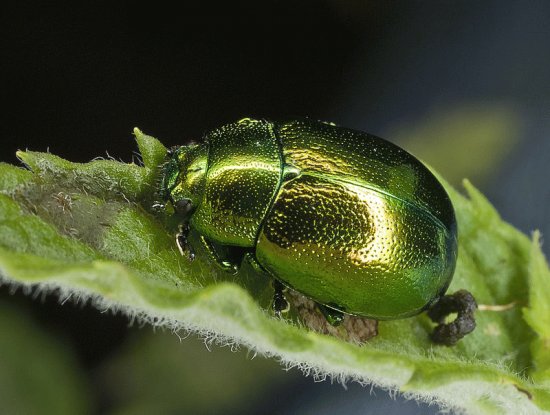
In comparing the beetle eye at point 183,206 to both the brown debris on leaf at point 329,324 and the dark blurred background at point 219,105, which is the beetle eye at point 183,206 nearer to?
the brown debris on leaf at point 329,324

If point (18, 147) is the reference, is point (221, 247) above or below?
above

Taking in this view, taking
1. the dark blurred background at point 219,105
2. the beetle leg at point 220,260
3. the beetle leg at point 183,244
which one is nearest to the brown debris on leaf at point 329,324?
the beetle leg at point 220,260

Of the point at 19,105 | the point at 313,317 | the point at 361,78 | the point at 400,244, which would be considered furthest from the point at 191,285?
the point at 361,78

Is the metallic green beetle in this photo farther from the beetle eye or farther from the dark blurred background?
the dark blurred background

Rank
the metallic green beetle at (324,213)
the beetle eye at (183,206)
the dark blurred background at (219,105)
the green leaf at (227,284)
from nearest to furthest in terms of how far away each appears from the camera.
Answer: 1. the green leaf at (227,284)
2. the metallic green beetle at (324,213)
3. the beetle eye at (183,206)
4. the dark blurred background at (219,105)

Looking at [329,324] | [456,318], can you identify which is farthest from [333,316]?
[456,318]

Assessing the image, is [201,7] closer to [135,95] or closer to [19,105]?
[135,95]

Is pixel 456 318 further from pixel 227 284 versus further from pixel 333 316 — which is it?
pixel 227 284

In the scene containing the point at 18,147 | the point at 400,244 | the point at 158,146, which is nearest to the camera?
the point at 400,244
